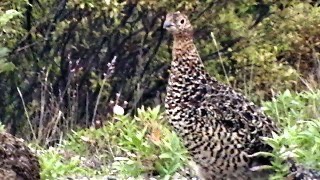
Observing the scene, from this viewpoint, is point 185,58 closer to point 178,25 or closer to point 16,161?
point 178,25

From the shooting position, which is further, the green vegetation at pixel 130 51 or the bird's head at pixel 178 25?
the green vegetation at pixel 130 51

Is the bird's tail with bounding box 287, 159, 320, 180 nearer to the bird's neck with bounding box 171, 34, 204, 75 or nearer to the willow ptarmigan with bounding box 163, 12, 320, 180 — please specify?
the willow ptarmigan with bounding box 163, 12, 320, 180

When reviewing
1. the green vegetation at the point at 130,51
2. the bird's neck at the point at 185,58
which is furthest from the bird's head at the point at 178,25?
the green vegetation at the point at 130,51

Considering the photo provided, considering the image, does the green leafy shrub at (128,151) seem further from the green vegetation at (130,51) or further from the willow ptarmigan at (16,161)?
the green vegetation at (130,51)

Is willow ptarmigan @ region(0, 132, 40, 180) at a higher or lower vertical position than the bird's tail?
higher

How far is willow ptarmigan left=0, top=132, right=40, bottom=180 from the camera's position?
19.6 ft

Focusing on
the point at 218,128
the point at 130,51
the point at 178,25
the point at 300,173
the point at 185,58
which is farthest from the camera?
the point at 130,51

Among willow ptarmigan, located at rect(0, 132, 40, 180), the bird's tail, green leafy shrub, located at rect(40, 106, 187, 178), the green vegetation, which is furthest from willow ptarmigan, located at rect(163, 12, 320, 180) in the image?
the green vegetation

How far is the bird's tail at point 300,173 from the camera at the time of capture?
5957mm

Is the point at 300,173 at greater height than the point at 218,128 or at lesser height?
lesser

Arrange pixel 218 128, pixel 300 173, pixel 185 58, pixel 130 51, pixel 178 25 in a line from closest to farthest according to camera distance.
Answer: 1. pixel 300 173
2. pixel 218 128
3. pixel 185 58
4. pixel 178 25
5. pixel 130 51

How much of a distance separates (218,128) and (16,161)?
1.23m

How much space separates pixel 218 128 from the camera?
20.4 feet

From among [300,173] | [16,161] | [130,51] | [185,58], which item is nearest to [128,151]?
[185,58]
